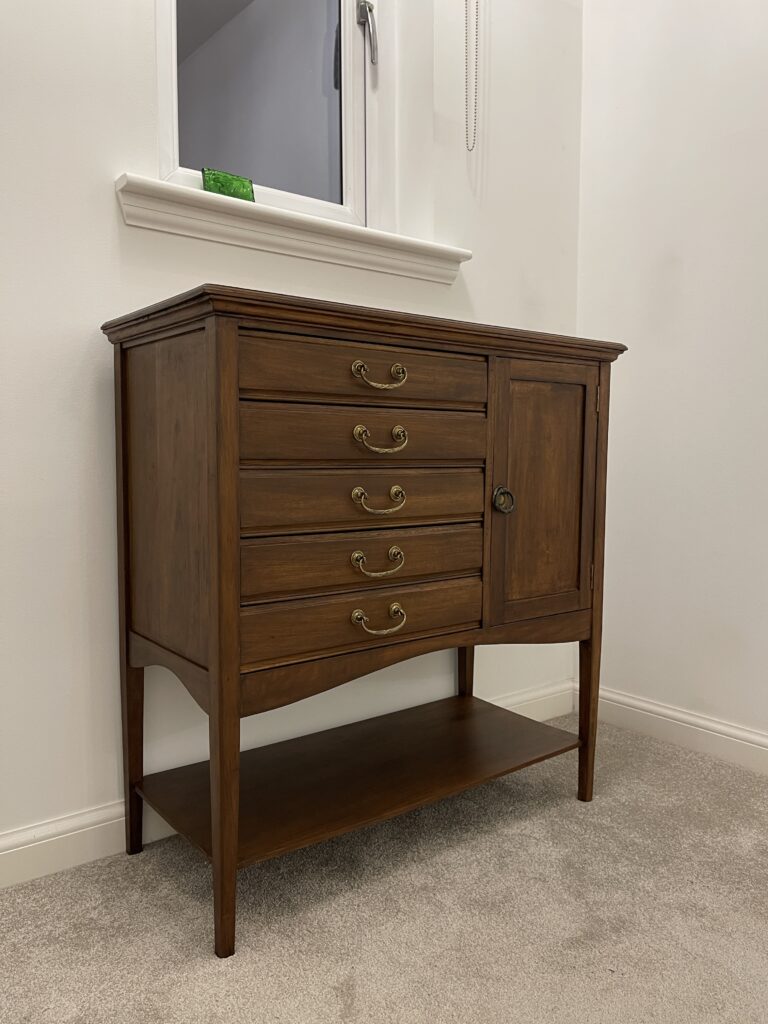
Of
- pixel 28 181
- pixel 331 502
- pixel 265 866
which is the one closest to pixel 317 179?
pixel 28 181

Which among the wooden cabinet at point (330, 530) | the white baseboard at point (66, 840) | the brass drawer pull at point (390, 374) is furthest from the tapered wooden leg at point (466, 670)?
the brass drawer pull at point (390, 374)

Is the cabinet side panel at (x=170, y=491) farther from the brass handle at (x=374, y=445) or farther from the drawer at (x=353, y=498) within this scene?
the brass handle at (x=374, y=445)

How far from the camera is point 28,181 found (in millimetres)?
1289

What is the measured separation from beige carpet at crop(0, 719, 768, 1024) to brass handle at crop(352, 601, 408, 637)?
44 cm

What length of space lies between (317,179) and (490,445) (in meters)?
0.81

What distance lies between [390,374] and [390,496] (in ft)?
0.64

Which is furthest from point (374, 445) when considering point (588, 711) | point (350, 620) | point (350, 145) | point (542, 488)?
point (350, 145)

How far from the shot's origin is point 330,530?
1.21 m

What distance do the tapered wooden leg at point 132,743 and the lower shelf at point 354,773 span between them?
3 centimetres

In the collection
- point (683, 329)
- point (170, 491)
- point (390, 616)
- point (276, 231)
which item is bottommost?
point (390, 616)

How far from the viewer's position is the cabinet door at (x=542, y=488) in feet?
4.78

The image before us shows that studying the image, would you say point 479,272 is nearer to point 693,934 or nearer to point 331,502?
point 331,502

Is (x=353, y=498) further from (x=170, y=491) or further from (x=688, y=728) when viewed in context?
(x=688, y=728)

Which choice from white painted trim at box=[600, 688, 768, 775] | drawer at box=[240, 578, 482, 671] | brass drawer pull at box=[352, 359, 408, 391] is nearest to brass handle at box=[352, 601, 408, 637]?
drawer at box=[240, 578, 482, 671]
